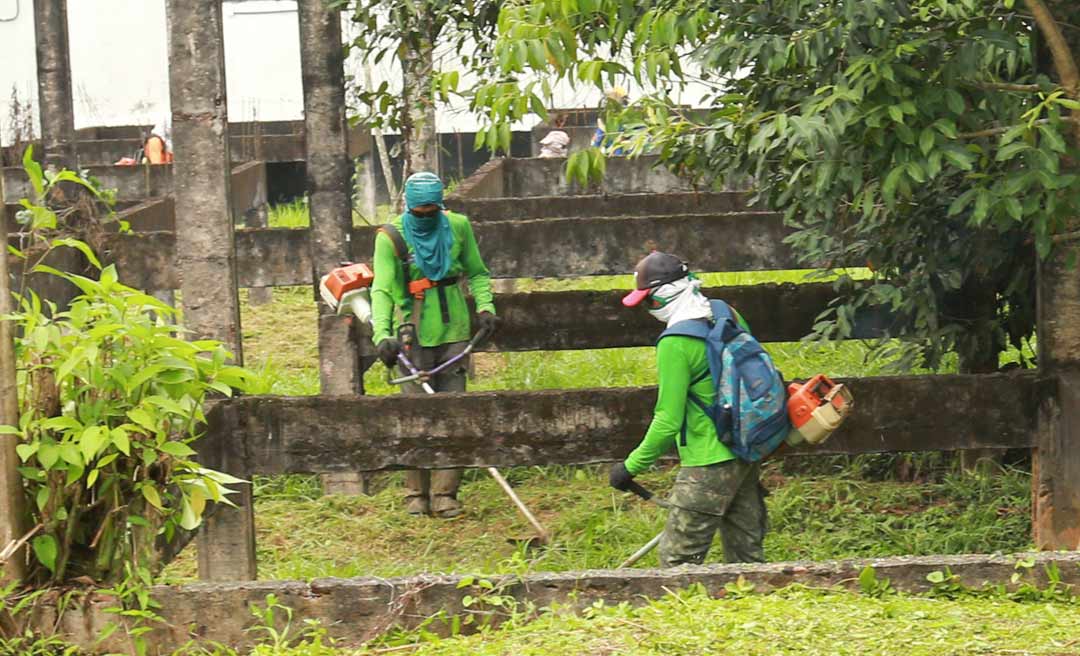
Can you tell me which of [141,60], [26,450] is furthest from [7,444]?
[141,60]

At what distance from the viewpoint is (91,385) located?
4.94 m

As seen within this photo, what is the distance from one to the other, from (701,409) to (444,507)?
2811 millimetres

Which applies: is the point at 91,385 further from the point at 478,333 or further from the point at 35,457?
the point at 478,333

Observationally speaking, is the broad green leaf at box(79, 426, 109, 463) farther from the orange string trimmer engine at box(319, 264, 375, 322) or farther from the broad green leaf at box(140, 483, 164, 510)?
the orange string trimmer engine at box(319, 264, 375, 322)

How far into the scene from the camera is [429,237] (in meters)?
7.98

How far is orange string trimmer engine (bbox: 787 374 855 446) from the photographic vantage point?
5777 mm

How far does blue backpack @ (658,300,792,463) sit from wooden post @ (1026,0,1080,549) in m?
1.03

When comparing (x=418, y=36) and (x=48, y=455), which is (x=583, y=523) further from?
(x=48, y=455)

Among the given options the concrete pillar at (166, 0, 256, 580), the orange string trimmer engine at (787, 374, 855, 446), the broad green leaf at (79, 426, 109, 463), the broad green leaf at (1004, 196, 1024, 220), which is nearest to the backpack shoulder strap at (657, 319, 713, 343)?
the orange string trimmer engine at (787, 374, 855, 446)

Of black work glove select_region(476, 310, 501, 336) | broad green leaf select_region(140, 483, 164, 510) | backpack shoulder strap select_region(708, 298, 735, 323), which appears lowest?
broad green leaf select_region(140, 483, 164, 510)

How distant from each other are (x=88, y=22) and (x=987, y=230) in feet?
64.2

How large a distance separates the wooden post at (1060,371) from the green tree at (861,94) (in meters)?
0.04

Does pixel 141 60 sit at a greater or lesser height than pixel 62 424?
greater

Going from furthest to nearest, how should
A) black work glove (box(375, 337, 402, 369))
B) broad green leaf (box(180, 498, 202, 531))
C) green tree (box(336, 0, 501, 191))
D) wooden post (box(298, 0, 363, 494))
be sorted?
green tree (box(336, 0, 501, 191)) → wooden post (box(298, 0, 363, 494)) → black work glove (box(375, 337, 402, 369)) → broad green leaf (box(180, 498, 202, 531))
